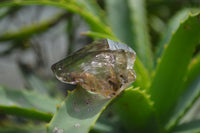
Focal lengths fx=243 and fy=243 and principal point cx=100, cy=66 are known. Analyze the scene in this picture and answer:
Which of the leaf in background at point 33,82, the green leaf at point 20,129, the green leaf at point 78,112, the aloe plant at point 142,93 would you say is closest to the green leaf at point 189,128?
the aloe plant at point 142,93

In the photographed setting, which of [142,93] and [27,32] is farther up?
[142,93]

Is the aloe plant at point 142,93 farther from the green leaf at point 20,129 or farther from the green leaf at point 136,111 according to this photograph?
the green leaf at point 20,129

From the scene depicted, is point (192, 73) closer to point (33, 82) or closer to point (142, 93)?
point (142, 93)

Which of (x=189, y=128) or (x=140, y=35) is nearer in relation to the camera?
(x=189, y=128)

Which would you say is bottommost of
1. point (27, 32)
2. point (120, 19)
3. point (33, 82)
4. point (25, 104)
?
point (33, 82)

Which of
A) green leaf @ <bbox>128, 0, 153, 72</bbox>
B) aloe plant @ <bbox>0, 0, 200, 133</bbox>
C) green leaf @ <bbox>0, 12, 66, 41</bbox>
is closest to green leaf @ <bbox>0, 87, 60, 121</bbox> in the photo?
Result: aloe plant @ <bbox>0, 0, 200, 133</bbox>

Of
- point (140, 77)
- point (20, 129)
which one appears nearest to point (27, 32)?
point (20, 129)

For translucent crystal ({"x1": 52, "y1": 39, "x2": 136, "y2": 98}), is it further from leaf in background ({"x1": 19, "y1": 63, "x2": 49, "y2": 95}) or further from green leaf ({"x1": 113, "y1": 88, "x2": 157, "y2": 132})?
leaf in background ({"x1": 19, "y1": 63, "x2": 49, "y2": 95})
